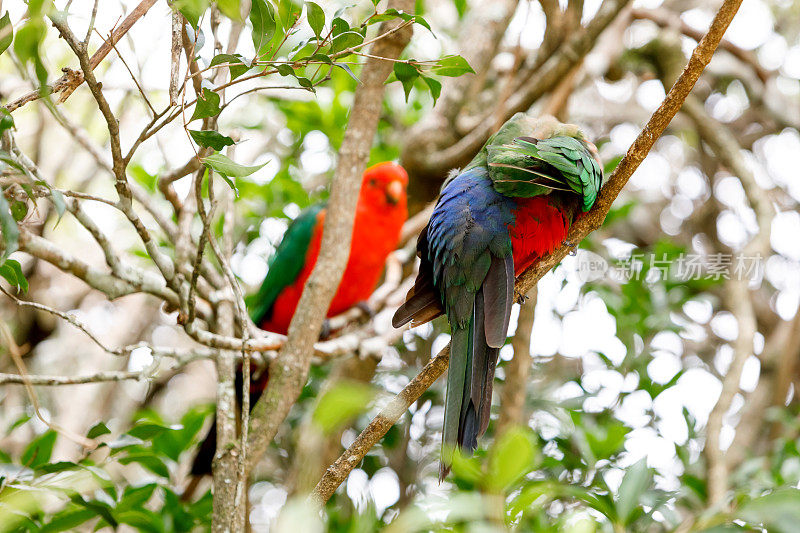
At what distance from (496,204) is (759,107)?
2303 millimetres

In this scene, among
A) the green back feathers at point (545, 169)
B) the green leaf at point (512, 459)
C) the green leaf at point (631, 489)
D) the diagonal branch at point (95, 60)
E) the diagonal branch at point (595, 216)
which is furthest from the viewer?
the green back feathers at point (545, 169)

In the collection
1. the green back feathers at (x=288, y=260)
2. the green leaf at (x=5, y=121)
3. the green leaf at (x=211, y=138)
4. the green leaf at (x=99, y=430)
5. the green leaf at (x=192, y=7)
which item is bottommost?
the green leaf at (x=99, y=430)

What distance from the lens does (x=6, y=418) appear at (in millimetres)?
3221

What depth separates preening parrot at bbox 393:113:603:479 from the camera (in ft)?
5.50

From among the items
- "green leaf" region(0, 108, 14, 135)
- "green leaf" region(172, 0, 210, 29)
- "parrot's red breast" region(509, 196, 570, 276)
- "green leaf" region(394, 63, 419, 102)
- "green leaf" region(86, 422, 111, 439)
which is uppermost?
→ "green leaf" region(394, 63, 419, 102)

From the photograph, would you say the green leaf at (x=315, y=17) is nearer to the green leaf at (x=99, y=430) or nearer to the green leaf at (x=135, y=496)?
the green leaf at (x=99, y=430)

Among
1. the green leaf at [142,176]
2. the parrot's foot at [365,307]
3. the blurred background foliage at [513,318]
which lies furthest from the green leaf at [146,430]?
the parrot's foot at [365,307]

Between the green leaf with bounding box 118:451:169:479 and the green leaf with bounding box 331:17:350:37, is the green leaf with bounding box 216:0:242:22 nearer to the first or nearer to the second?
the green leaf with bounding box 331:17:350:37

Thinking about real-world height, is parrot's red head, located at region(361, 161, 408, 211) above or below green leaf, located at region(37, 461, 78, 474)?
above

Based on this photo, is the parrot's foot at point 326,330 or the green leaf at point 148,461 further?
the parrot's foot at point 326,330

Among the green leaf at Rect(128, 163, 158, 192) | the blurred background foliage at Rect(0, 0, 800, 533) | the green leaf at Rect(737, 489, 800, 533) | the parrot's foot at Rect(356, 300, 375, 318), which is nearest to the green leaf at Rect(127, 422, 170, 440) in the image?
the blurred background foliage at Rect(0, 0, 800, 533)

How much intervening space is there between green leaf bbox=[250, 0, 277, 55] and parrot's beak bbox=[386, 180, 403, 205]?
1916mm

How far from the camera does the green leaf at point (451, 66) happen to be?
1590 millimetres

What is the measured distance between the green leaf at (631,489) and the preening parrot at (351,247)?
192cm
